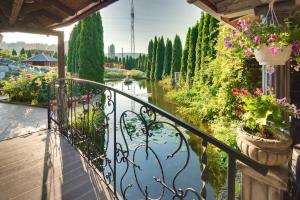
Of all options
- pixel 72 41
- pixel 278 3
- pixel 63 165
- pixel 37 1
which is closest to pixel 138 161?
pixel 63 165

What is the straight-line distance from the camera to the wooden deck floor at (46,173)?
6.87ft

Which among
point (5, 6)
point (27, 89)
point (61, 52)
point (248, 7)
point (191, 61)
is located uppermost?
point (191, 61)

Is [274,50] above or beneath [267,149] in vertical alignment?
above

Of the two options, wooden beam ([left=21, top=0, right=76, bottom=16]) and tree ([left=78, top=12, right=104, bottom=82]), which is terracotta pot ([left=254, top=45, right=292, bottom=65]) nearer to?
wooden beam ([left=21, top=0, right=76, bottom=16])

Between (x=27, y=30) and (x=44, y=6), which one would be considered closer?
(x=44, y=6)

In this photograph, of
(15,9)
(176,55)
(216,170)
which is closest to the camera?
(15,9)

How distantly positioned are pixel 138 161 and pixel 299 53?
12.4ft

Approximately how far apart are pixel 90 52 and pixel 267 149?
41.4 ft

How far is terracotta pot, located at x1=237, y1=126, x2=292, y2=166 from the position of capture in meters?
1.45

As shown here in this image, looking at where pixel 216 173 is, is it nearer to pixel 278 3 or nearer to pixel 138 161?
pixel 138 161

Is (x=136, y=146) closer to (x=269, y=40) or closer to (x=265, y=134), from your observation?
(x=265, y=134)

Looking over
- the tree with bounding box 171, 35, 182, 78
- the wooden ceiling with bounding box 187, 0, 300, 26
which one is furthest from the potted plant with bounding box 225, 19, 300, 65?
the tree with bounding box 171, 35, 182, 78

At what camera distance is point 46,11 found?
4.23 metres

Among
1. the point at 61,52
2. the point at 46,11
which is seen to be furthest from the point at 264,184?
the point at 46,11
